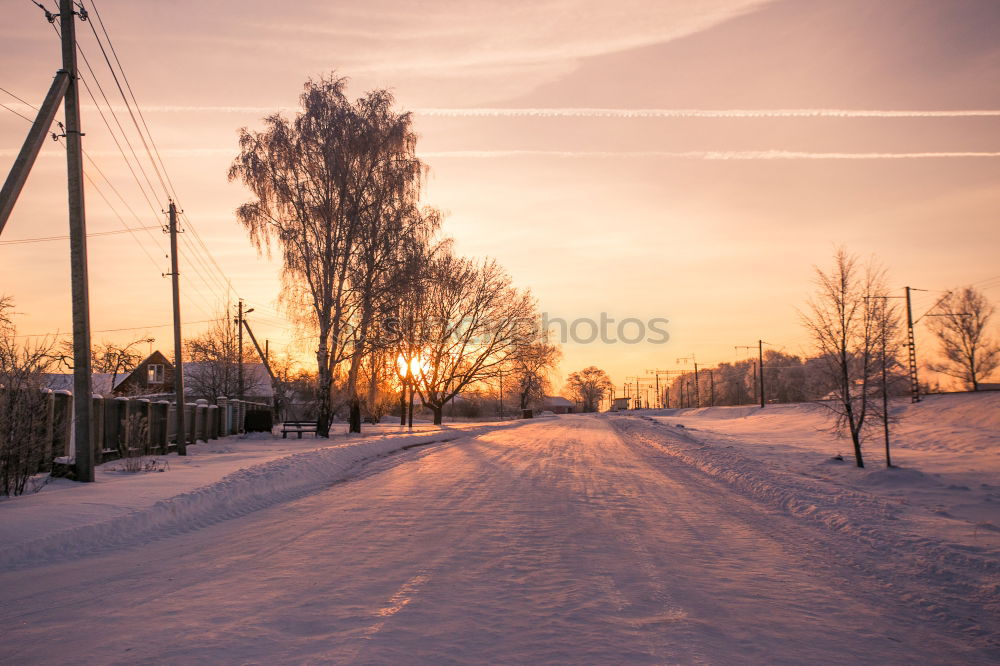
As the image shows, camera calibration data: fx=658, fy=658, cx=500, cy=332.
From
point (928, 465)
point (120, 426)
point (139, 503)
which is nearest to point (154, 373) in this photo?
point (120, 426)

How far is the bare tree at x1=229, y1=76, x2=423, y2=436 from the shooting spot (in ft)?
91.6

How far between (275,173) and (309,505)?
20538 millimetres

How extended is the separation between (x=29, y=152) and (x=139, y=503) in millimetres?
5726

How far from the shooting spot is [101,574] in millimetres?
6621

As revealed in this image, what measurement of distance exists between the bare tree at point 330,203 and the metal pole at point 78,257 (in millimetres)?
14990

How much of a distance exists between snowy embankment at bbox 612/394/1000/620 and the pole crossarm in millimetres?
12349

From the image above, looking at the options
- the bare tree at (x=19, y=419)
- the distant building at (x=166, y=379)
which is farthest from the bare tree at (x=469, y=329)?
the bare tree at (x=19, y=419)

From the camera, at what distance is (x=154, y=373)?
66312 mm

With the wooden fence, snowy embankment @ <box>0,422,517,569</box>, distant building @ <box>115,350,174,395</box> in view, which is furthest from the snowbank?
distant building @ <box>115,350,174,395</box>

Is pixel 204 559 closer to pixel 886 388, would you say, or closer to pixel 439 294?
pixel 886 388

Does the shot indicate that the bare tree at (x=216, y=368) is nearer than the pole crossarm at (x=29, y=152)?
No

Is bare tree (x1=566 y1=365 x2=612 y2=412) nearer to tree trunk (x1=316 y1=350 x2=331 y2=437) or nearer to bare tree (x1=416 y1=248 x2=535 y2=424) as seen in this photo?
bare tree (x1=416 y1=248 x2=535 y2=424)

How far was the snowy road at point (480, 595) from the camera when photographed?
14.1ft

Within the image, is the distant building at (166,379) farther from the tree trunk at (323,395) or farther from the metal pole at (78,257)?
the metal pole at (78,257)
